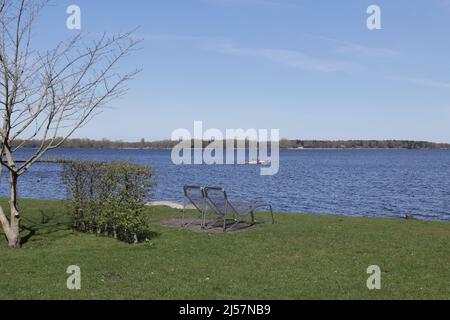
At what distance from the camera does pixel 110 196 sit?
10469 millimetres

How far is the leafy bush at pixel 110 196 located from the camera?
404 inches

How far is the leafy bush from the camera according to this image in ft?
33.7

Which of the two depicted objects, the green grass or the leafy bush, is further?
the leafy bush

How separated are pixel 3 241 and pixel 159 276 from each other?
4298 millimetres

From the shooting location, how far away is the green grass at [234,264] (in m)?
6.64

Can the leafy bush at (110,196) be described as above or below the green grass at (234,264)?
above

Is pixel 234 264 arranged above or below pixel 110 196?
below

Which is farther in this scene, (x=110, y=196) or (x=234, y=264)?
(x=110, y=196)

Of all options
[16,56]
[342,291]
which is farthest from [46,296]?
[16,56]

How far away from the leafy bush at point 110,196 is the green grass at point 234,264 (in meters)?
0.40

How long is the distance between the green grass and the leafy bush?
40 cm

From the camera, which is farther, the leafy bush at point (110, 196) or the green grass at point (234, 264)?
the leafy bush at point (110, 196)

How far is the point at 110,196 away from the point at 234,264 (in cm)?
335
